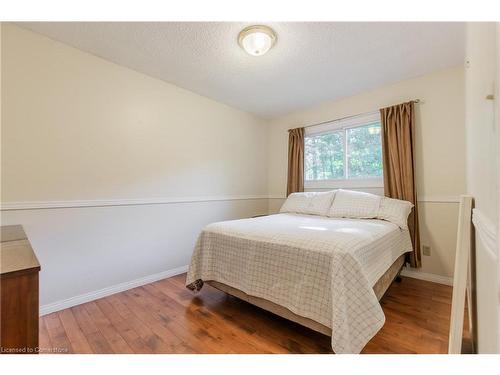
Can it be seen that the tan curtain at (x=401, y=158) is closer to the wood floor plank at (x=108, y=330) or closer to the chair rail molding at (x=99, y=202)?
the chair rail molding at (x=99, y=202)

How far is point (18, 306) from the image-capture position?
0.77m

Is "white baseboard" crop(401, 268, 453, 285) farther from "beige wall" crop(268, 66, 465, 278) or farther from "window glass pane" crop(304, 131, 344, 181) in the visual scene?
"window glass pane" crop(304, 131, 344, 181)

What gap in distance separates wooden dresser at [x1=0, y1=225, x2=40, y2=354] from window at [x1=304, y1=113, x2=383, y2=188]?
309cm

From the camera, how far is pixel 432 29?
173 cm

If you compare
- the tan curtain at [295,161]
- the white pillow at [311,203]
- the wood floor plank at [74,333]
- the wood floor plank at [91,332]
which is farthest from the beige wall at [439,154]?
the wood floor plank at [74,333]

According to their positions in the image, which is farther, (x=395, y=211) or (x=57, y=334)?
(x=395, y=211)

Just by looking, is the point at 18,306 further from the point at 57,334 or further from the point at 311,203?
the point at 311,203

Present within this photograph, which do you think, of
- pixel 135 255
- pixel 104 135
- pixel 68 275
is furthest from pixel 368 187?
pixel 68 275

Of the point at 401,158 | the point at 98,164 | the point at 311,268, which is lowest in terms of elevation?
the point at 311,268

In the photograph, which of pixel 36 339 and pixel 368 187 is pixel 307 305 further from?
pixel 368 187

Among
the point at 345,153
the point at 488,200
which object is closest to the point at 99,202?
the point at 488,200

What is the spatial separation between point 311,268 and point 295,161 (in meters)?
2.31

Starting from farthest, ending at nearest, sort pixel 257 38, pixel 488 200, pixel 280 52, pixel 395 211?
pixel 395 211, pixel 280 52, pixel 257 38, pixel 488 200

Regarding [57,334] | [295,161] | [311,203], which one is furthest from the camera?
[295,161]
